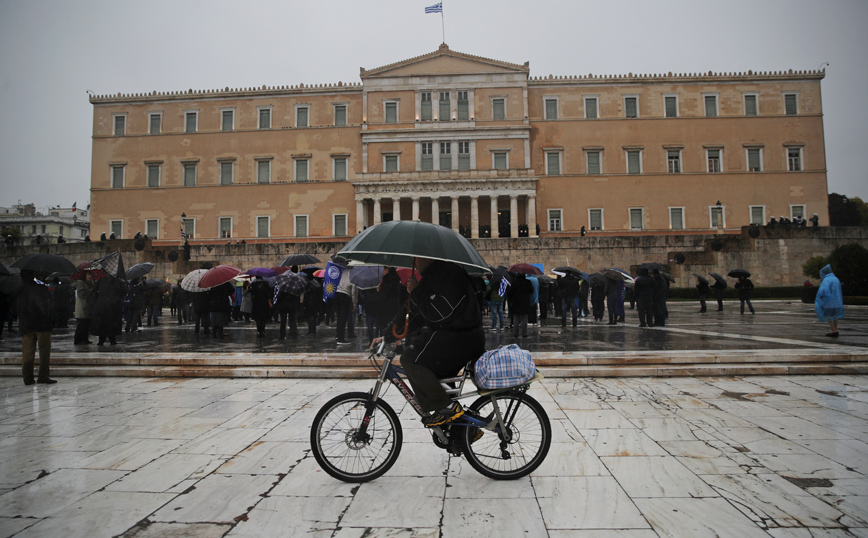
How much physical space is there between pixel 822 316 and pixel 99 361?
524 inches

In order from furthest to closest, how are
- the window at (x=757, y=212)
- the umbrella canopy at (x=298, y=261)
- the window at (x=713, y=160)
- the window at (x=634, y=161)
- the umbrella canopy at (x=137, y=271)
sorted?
the window at (x=634, y=161), the window at (x=713, y=160), the window at (x=757, y=212), the umbrella canopy at (x=298, y=261), the umbrella canopy at (x=137, y=271)

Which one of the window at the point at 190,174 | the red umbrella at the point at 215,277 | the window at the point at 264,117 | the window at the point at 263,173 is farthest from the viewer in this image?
the window at the point at 190,174

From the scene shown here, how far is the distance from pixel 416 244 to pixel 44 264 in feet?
23.4

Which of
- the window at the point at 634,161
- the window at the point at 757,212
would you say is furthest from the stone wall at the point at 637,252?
the window at the point at 634,161

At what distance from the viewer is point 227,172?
4341cm

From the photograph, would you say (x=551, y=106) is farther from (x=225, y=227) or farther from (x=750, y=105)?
(x=225, y=227)

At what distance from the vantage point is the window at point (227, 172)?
1705 inches

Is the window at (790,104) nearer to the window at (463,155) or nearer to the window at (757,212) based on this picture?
the window at (757,212)

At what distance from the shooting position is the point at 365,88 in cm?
4262

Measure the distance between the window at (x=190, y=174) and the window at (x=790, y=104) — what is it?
1889 inches

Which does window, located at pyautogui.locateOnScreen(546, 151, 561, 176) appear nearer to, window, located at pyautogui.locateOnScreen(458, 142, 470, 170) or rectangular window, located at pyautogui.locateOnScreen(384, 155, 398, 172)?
window, located at pyautogui.locateOnScreen(458, 142, 470, 170)

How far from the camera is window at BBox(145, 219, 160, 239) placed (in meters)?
43.4

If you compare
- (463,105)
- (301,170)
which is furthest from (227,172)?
(463,105)

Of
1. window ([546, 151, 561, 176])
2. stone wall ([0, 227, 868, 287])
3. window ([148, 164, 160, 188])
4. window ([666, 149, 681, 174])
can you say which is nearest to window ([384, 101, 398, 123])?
window ([546, 151, 561, 176])
